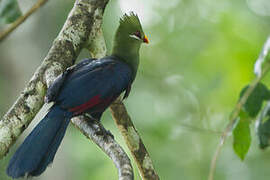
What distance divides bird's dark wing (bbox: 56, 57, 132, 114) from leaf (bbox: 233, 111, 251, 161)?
2.55ft

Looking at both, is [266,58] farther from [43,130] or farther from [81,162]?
[81,162]

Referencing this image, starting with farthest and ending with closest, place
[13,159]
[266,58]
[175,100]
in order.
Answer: [175,100]
[266,58]
[13,159]

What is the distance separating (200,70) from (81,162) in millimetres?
2598

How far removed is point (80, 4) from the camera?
3.21 meters

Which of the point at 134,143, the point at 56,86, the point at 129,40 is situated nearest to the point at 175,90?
the point at 129,40

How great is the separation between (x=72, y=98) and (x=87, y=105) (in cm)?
10

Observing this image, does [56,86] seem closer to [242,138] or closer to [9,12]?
[9,12]

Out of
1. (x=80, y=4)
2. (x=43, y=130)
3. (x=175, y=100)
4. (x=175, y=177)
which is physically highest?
(x=80, y=4)

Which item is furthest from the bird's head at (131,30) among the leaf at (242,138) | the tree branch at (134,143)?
the leaf at (242,138)

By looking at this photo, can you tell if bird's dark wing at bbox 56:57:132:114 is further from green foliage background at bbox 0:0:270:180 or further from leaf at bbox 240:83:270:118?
green foliage background at bbox 0:0:270:180

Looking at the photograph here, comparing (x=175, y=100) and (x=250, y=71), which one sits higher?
(x=250, y=71)

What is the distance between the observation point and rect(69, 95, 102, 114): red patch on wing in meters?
2.63

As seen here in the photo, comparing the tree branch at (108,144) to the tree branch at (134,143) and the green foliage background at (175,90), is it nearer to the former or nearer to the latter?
the tree branch at (134,143)

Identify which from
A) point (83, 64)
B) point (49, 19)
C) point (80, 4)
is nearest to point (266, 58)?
point (83, 64)
